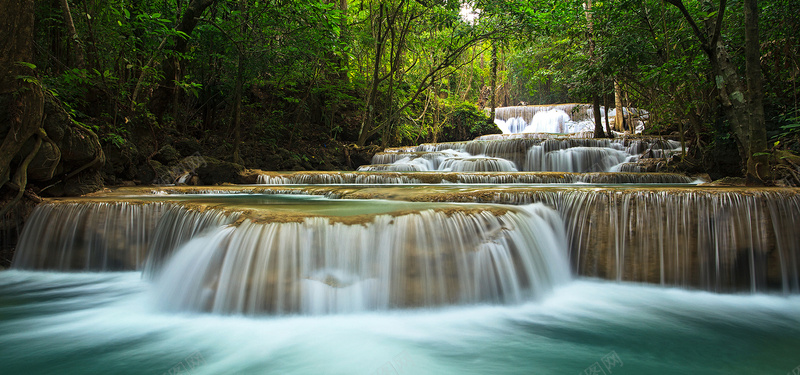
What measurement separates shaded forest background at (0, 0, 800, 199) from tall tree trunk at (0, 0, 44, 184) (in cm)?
2

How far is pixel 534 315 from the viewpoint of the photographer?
3.51 metres

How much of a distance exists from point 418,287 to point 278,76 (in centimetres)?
984

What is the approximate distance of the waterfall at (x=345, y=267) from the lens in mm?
3312

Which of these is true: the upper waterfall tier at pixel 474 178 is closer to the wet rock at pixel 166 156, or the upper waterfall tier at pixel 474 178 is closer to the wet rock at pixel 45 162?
the wet rock at pixel 166 156

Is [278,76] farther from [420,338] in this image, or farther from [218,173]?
[420,338]

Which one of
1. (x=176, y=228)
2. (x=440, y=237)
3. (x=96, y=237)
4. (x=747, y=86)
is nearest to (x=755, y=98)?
(x=747, y=86)

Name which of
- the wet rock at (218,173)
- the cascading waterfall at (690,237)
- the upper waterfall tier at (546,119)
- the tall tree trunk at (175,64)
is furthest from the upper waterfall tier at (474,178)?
the upper waterfall tier at (546,119)

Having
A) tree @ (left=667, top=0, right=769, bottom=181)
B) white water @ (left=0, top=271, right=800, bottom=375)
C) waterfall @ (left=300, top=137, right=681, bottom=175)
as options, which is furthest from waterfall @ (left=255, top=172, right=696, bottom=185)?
white water @ (left=0, top=271, right=800, bottom=375)

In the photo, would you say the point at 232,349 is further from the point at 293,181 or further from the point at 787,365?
the point at 293,181

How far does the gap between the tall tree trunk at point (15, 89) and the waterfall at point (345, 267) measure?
2727 millimetres

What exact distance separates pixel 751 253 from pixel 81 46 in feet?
33.8

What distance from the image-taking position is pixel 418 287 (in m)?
3.39

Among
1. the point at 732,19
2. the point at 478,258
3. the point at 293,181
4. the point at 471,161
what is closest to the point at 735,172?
the point at 732,19

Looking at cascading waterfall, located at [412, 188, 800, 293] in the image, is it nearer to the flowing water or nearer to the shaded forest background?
the flowing water
